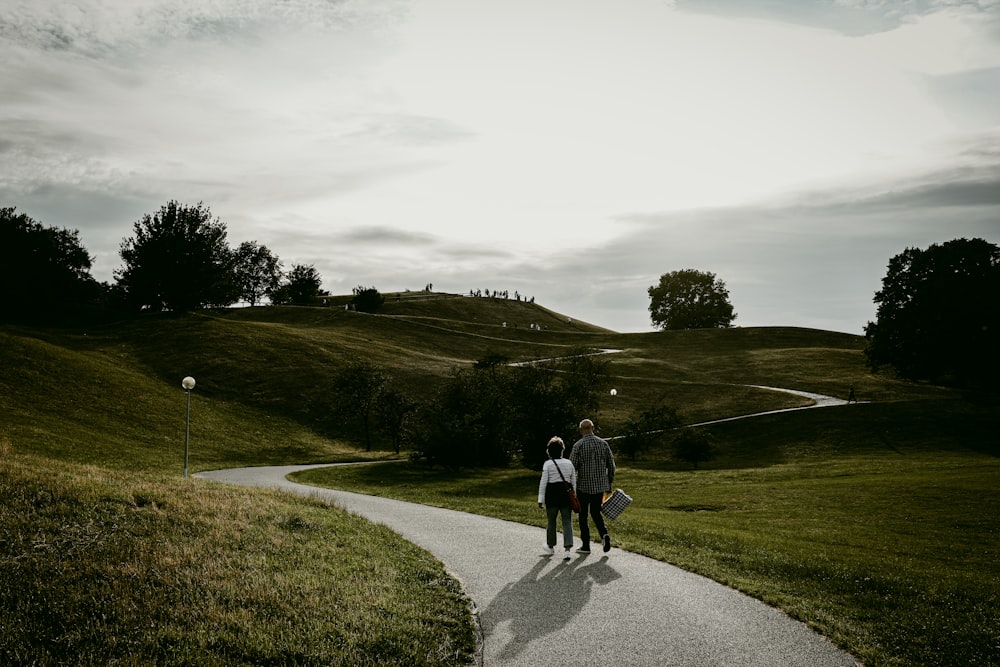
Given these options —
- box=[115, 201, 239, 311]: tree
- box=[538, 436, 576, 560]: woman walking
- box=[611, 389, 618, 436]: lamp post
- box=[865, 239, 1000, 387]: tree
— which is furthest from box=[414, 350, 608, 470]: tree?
box=[115, 201, 239, 311]: tree

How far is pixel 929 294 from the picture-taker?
6738 cm

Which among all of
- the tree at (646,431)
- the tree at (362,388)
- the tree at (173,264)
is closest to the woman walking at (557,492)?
the tree at (646,431)

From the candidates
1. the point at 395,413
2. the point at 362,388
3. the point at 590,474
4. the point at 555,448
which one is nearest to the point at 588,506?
the point at 590,474

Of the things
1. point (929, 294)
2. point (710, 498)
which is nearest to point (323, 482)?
point (710, 498)

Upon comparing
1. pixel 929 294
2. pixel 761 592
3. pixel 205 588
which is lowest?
pixel 761 592

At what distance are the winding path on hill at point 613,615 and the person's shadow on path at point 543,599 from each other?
0.7 inches

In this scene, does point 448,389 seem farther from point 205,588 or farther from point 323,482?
point 205,588

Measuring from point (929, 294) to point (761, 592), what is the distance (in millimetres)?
68450

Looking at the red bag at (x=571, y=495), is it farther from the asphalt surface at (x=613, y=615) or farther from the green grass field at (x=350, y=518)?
the green grass field at (x=350, y=518)

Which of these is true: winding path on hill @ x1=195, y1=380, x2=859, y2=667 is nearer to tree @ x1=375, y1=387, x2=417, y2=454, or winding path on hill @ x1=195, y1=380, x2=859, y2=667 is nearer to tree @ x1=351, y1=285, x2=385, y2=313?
tree @ x1=375, y1=387, x2=417, y2=454

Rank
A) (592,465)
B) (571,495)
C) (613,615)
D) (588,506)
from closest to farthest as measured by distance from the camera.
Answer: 1. (613,615)
2. (571,495)
3. (592,465)
4. (588,506)

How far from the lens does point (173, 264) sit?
306ft

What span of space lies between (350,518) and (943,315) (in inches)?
2702

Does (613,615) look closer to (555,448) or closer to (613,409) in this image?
(555,448)
